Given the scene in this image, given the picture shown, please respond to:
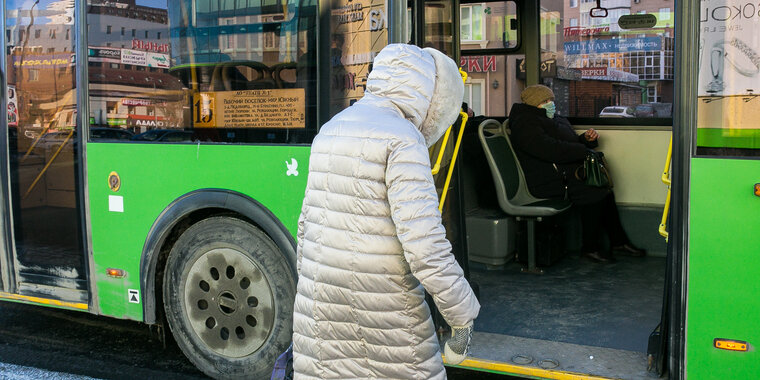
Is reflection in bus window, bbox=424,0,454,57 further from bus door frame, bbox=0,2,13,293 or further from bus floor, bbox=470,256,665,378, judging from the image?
bus door frame, bbox=0,2,13,293

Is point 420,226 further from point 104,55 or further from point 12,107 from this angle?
point 12,107

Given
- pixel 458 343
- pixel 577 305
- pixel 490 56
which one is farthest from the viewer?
pixel 490 56

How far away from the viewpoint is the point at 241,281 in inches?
190

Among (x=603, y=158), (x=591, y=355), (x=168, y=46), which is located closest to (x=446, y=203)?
(x=591, y=355)

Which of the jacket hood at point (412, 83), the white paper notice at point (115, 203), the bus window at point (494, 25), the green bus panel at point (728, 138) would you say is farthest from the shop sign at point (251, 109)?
the bus window at point (494, 25)

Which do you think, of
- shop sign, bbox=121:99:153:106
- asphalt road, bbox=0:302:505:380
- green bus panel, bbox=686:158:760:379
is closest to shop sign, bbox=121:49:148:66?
shop sign, bbox=121:99:153:106

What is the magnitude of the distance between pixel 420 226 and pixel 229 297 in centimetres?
248

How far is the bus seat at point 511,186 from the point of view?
6.45 m

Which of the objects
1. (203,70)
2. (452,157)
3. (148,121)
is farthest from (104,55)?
(452,157)

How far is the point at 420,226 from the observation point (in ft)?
8.80

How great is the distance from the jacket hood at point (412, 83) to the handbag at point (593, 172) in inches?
150

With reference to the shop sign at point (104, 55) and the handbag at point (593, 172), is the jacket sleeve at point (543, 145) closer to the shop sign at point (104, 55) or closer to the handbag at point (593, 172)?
the handbag at point (593, 172)

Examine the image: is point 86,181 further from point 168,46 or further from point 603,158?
point 603,158

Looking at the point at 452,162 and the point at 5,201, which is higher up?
the point at 452,162
